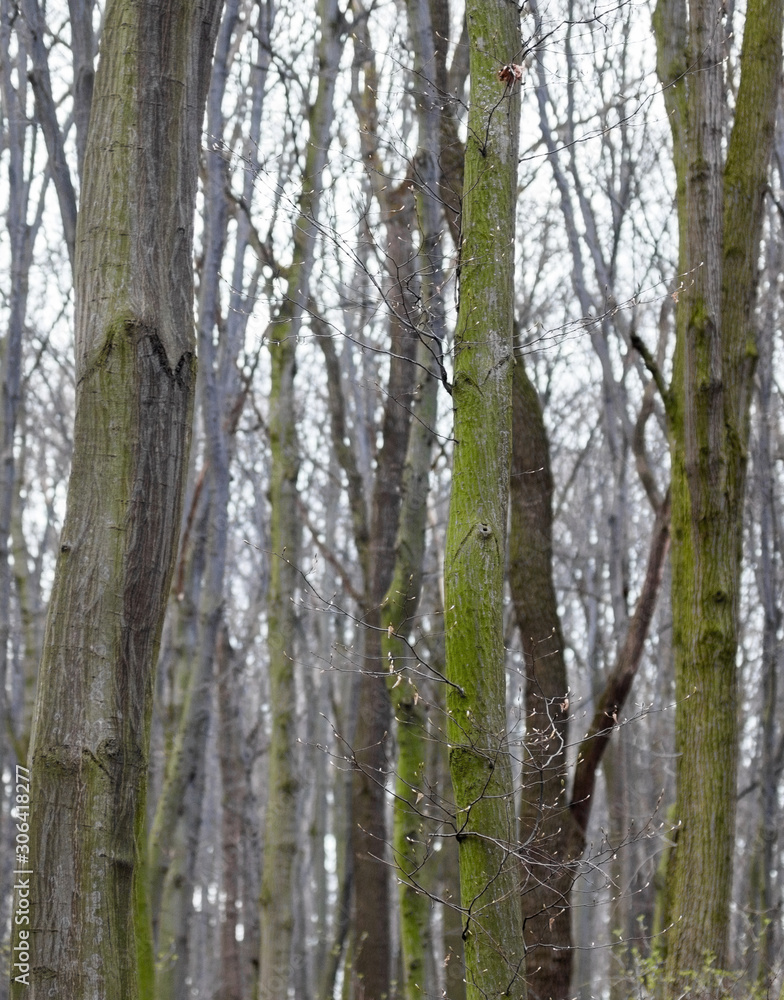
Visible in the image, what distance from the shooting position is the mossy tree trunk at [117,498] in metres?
2.38

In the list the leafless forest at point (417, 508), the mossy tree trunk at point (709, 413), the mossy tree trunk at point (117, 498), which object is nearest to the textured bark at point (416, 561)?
the leafless forest at point (417, 508)

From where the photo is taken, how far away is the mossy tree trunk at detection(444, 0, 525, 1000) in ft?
10.5

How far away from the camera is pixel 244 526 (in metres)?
18.5

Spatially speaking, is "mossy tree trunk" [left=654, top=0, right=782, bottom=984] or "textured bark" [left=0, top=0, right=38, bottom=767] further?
"textured bark" [left=0, top=0, right=38, bottom=767]

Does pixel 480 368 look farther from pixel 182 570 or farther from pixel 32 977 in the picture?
pixel 182 570

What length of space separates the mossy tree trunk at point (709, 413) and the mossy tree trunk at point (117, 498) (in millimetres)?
3630

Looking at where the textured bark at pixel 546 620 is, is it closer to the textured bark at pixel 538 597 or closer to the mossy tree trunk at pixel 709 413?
the textured bark at pixel 538 597

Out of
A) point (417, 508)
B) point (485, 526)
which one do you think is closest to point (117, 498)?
point (485, 526)

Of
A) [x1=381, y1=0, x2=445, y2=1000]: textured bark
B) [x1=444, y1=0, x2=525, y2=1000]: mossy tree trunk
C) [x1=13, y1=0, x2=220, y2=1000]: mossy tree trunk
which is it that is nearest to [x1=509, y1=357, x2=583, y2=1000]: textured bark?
[x1=381, y1=0, x2=445, y2=1000]: textured bark

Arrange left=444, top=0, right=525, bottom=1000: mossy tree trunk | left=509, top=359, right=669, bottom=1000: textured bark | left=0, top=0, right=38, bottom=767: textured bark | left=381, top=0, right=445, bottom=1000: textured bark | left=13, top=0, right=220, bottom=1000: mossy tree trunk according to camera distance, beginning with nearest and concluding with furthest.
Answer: left=13, top=0, right=220, bottom=1000: mossy tree trunk
left=444, top=0, right=525, bottom=1000: mossy tree trunk
left=381, top=0, right=445, bottom=1000: textured bark
left=509, top=359, right=669, bottom=1000: textured bark
left=0, top=0, right=38, bottom=767: textured bark

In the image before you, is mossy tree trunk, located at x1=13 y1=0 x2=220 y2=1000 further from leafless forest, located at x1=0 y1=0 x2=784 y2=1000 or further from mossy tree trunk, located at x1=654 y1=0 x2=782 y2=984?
mossy tree trunk, located at x1=654 y1=0 x2=782 y2=984

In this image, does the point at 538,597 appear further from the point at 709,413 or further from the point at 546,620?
the point at 709,413

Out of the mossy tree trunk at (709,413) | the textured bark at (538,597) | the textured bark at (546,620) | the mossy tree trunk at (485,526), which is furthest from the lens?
the textured bark at (546,620)

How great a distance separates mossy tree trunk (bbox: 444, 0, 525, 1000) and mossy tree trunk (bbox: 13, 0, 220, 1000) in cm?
110
